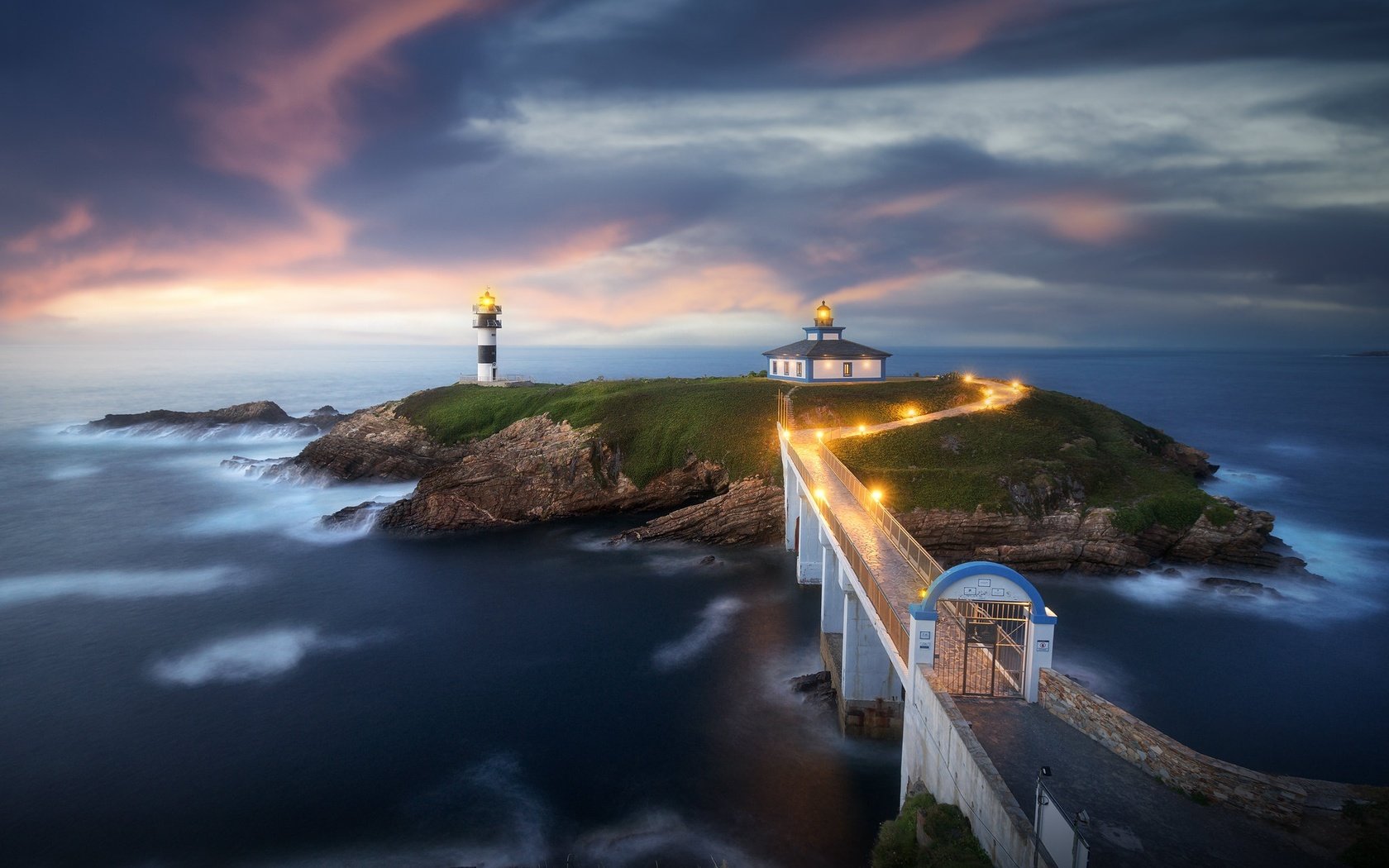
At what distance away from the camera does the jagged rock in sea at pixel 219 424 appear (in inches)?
3391

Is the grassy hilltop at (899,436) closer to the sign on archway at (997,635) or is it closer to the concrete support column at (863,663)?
the concrete support column at (863,663)

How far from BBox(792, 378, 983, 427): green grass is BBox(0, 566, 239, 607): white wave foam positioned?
125 feet

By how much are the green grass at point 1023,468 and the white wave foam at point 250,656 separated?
29.6 m

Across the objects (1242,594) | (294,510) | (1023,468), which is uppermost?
(1023,468)

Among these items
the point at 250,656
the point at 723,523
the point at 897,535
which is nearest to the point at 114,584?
the point at 250,656

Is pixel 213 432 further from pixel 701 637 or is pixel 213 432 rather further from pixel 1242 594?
pixel 1242 594

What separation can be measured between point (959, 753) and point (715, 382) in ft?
177

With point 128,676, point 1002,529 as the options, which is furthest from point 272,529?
point 1002,529

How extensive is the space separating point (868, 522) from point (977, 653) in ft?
29.8

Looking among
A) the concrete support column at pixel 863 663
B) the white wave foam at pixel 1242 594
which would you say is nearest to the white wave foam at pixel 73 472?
the concrete support column at pixel 863 663

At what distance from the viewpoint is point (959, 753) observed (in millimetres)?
13445

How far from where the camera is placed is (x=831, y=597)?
90.8 ft

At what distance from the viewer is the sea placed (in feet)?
64.2

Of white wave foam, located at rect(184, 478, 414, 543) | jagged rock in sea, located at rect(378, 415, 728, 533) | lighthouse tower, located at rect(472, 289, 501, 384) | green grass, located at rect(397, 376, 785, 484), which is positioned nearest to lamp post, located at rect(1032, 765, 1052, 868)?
green grass, located at rect(397, 376, 785, 484)
